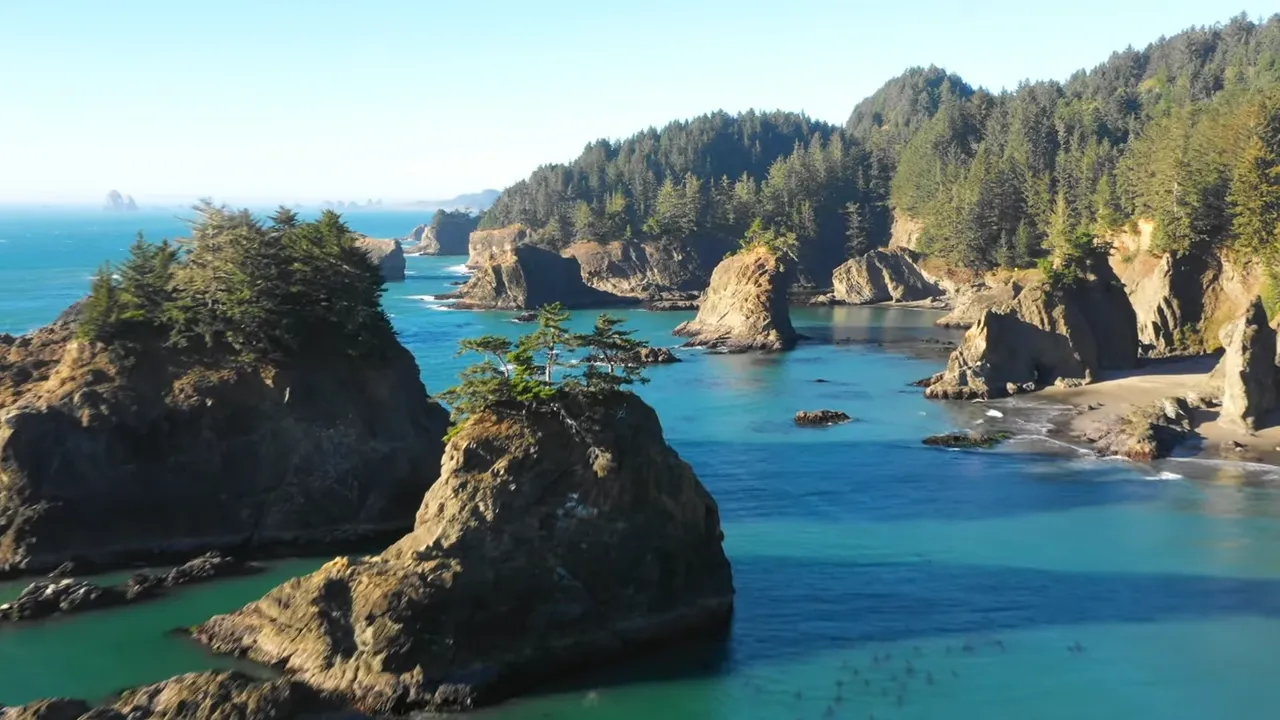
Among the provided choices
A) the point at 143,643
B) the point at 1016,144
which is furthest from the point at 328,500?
the point at 1016,144

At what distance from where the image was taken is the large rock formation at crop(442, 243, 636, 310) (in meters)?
137

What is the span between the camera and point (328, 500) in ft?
146

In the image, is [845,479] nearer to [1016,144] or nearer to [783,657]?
[783,657]

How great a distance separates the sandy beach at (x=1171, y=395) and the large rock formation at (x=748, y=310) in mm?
32946

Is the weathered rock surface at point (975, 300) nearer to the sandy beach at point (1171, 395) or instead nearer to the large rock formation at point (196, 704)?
the sandy beach at point (1171, 395)

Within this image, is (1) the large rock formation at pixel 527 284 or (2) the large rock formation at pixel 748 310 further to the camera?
(1) the large rock formation at pixel 527 284

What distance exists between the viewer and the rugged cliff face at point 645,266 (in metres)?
150

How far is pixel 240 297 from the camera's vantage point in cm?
4538

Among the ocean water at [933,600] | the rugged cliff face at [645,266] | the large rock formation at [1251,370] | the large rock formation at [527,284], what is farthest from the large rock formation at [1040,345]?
the rugged cliff face at [645,266]

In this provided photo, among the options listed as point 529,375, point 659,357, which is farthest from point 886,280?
point 529,375

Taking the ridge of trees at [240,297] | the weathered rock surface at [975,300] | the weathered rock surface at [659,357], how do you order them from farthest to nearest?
the weathered rock surface at [659,357] < the weathered rock surface at [975,300] < the ridge of trees at [240,297]

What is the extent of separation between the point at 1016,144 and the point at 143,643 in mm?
131342

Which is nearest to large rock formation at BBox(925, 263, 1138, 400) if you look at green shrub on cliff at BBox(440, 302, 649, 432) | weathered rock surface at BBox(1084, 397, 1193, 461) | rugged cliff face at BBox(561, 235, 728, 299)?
weathered rock surface at BBox(1084, 397, 1193, 461)

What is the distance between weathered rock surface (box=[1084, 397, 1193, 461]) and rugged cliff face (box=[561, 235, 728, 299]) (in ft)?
298
